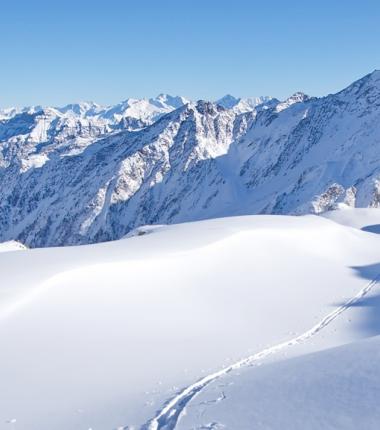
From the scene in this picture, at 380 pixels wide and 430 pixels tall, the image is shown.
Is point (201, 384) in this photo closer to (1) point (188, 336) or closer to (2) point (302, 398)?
(2) point (302, 398)

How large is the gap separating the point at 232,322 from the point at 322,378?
471 inches

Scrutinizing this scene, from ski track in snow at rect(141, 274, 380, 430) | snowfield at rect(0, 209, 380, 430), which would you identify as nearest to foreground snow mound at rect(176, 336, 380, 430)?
snowfield at rect(0, 209, 380, 430)

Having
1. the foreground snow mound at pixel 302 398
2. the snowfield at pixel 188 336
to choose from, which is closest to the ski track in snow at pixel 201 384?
the snowfield at pixel 188 336

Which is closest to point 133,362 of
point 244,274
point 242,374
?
point 242,374

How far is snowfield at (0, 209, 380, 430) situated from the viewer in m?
11.8

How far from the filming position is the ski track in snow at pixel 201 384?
37.7 feet

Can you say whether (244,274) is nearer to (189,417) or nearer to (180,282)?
(180,282)

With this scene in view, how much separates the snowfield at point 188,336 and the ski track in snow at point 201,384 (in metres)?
0.05

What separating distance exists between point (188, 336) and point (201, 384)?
22.3 ft

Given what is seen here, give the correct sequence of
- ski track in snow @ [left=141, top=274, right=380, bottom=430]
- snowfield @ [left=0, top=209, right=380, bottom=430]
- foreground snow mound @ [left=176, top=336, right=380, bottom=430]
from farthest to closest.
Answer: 1. snowfield @ [left=0, top=209, right=380, bottom=430]
2. ski track in snow @ [left=141, top=274, right=380, bottom=430]
3. foreground snow mound @ [left=176, top=336, right=380, bottom=430]

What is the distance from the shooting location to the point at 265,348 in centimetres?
2025

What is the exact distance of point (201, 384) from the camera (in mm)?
14477

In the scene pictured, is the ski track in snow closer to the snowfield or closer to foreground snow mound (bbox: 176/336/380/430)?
the snowfield

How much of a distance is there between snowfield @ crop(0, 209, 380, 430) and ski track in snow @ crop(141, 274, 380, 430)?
0.05 m
